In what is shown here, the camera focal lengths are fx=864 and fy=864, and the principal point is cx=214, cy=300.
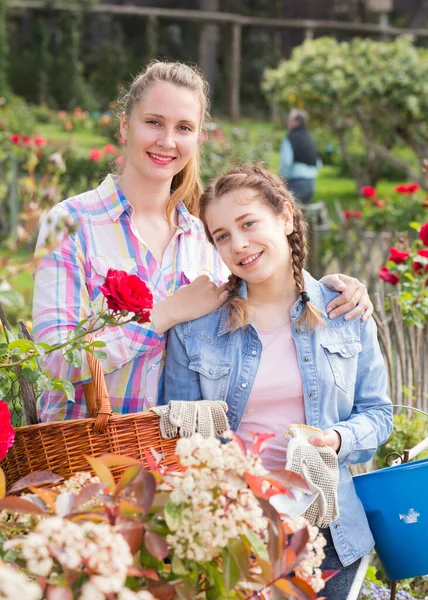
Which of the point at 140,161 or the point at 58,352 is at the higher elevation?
the point at 140,161

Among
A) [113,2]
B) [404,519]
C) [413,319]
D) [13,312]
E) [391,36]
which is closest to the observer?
[404,519]

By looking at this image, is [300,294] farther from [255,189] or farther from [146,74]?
[146,74]

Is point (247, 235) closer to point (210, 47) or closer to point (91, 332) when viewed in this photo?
point (91, 332)

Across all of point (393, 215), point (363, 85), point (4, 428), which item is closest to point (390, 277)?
point (4, 428)

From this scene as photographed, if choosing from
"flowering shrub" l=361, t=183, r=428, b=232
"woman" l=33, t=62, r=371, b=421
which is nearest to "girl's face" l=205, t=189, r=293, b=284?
"woman" l=33, t=62, r=371, b=421

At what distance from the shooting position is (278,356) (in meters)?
2.03

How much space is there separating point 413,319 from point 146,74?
5.66 feet

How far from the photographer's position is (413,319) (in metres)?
3.53

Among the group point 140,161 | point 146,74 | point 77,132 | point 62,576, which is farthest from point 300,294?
point 77,132

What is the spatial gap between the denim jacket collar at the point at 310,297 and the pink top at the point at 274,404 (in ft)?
0.43

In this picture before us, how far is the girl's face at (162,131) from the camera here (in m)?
2.22

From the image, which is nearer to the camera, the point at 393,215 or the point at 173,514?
the point at 173,514

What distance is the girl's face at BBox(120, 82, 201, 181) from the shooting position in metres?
2.22

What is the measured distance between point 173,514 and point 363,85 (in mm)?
10100
